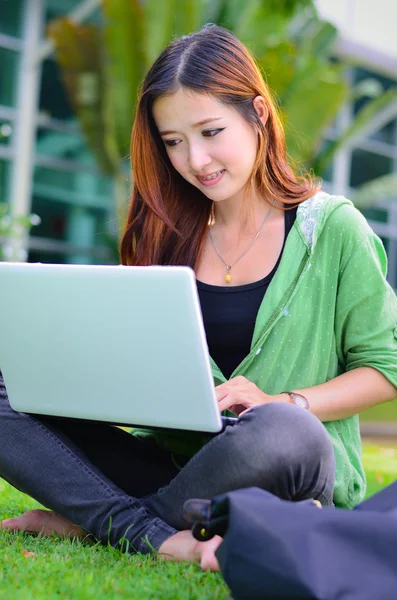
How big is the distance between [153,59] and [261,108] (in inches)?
222

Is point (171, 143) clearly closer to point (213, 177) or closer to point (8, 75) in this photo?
point (213, 177)

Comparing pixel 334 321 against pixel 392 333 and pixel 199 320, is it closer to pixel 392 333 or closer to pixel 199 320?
pixel 392 333

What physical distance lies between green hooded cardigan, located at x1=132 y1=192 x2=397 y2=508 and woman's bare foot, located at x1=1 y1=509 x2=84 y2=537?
1.07 feet

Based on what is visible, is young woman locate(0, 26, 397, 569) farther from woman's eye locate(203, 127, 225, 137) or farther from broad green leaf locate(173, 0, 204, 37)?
broad green leaf locate(173, 0, 204, 37)

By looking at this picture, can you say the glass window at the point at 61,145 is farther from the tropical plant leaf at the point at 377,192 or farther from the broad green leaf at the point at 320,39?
the tropical plant leaf at the point at 377,192

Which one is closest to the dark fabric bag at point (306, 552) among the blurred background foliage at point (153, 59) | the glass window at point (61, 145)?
the blurred background foliage at point (153, 59)

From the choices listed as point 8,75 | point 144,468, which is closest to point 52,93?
point 8,75

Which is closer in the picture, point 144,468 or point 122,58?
point 144,468

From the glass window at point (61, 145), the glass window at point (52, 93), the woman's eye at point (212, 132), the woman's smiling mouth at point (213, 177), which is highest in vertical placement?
the glass window at point (52, 93)

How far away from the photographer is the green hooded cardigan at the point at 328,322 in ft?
7.18

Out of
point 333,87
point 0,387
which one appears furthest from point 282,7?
point 0,387

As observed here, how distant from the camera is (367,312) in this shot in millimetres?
2191

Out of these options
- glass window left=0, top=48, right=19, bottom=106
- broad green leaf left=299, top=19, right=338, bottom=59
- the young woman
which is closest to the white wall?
broad green leaf left=299, top=19, right=338, bottom=59

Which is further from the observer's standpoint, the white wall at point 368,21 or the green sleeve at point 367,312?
the white wall at point 368,21
